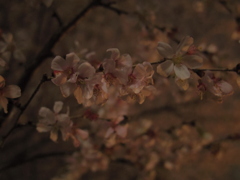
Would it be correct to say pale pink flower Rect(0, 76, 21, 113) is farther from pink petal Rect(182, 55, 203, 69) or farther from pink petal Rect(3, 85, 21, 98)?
pink petal Rect(182, 55, 203, 69)

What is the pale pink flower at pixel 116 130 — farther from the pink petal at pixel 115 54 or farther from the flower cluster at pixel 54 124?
the pink petal at pixel 115 54

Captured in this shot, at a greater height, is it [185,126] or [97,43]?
[185,126]

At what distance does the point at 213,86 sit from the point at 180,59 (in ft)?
0.32

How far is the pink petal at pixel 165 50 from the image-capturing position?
1.94 ft

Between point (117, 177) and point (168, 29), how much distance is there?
1463mm

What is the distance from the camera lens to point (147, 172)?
4.13 feet

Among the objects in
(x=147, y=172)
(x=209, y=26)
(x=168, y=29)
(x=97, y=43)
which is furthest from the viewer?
(x=209, y=26)

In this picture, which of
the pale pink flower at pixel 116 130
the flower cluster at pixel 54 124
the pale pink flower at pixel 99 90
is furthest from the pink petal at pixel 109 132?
the pale pink flower at pixel 99 90

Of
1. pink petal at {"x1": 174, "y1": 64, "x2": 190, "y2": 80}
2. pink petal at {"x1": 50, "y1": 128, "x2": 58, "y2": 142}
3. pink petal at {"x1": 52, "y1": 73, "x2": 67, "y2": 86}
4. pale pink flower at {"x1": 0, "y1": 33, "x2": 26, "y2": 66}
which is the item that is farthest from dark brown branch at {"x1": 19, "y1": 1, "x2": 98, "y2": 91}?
pink petal at {"x1": 174, "y1": 64, "x2": 190, "y2": 80}

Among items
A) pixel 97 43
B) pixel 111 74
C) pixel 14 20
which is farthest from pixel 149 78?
pixel 97 43

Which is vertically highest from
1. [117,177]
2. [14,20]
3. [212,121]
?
[14,20]

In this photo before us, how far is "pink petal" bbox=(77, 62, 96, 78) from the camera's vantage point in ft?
1.77

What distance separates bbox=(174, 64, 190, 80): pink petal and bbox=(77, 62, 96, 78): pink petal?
181 mm

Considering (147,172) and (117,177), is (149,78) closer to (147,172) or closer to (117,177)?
(147,172)
